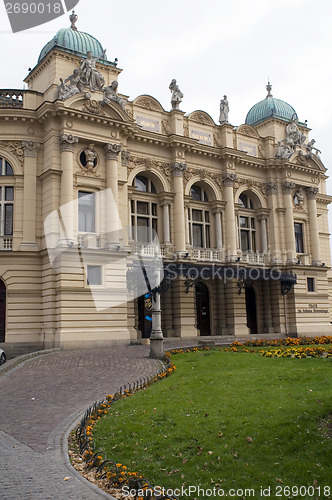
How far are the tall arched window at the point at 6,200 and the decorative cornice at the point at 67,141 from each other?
393 cm

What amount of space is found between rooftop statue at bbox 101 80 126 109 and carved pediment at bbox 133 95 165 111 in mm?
3454

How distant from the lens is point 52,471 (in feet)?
30.5

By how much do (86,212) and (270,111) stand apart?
24.3 meters

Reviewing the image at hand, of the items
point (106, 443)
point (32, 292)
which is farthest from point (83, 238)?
point (106, 443)

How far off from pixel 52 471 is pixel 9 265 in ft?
79.7

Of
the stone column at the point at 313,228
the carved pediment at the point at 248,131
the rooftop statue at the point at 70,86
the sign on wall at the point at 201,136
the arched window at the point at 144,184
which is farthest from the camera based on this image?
the stone column at the point at 313,228

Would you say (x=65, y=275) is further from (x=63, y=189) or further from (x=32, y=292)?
(x=63, y=189)

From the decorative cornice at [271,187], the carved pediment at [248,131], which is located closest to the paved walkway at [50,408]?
the decorative cornice at [271,187]

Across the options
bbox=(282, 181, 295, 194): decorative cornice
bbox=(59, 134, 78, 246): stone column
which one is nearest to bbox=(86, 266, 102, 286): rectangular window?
bbox=(59, 134, 78, 246): stone column

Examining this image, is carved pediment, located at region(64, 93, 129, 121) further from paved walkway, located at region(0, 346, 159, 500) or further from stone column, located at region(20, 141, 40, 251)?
paved walkway, located at region(0, 346, 159, 500)

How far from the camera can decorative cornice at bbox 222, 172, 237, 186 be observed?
42.3 meters

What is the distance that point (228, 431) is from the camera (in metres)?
10.4

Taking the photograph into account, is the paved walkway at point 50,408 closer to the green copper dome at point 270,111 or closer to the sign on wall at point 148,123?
the sign on wall at point 148,123

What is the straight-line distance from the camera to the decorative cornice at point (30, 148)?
110 ft
